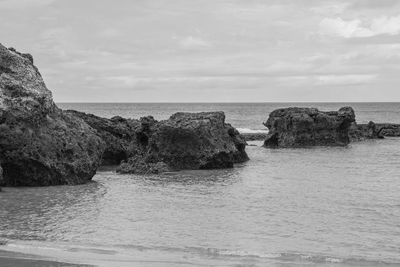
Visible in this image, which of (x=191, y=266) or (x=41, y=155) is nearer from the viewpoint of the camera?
(x=191, y=266)

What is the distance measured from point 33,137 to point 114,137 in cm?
1295

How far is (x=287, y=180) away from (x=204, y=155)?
6.42m

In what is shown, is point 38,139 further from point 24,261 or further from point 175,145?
point 24,261

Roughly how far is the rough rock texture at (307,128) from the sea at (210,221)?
78.6ft

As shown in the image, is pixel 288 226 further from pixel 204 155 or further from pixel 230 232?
pixel 204 155

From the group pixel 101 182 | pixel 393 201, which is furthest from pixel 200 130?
pixel 393 201

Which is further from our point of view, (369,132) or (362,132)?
(369,132)

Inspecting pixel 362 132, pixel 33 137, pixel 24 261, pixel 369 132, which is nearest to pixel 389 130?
pixel 369 132

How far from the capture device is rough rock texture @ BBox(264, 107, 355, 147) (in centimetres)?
5328

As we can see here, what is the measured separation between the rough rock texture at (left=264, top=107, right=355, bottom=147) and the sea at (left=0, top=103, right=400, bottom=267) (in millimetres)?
23972

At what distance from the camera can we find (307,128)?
53.5m

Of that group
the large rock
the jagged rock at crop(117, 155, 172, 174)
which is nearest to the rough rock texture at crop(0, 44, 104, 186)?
the jagged rock at crop(117, 155, 172, 174)

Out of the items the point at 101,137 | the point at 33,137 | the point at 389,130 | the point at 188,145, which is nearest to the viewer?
the point at 33,137

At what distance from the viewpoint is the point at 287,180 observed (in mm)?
27969
